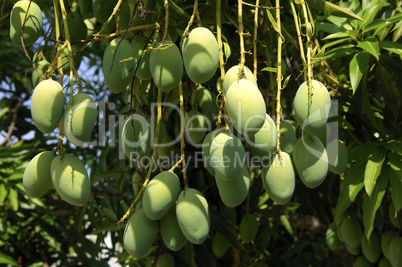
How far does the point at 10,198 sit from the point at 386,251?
3.56 ft

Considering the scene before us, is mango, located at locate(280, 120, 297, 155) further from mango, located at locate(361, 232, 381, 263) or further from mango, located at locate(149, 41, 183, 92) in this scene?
mango, located at locate(361, 232, 381, 263)

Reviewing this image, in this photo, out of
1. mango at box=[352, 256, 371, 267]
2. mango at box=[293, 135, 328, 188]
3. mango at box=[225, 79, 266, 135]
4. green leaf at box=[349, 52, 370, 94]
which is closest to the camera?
mango at box=[225, 79, 266, 135]

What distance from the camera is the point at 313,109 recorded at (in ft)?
2.15

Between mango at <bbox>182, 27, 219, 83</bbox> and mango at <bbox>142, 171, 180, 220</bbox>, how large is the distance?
157 mm

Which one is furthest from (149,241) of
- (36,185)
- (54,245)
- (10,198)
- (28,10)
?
(54,245)

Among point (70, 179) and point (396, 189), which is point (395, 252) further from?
point (70, 179)

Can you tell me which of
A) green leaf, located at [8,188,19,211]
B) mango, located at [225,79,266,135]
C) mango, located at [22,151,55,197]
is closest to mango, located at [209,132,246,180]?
mango, located at [225,79,266,135]

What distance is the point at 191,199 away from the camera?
2.19ft

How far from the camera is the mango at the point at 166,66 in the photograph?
0.66m

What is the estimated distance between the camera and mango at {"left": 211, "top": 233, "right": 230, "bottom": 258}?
113 cm

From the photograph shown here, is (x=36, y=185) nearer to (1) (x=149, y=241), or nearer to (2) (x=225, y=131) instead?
(1) (x=149, y=241)

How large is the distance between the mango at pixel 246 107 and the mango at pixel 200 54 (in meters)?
0.05

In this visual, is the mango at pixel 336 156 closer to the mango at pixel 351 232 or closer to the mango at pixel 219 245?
the mango at pixel 351 232

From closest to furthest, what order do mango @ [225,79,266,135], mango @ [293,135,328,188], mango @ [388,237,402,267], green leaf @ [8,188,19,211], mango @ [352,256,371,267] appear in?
mango @ [225,79,266,135]
mango @ [293,135,328,188]
mango @ [388,237,402,267]
mango @ [352,256,371,267]
green leaf @ [8,188,19,211]
